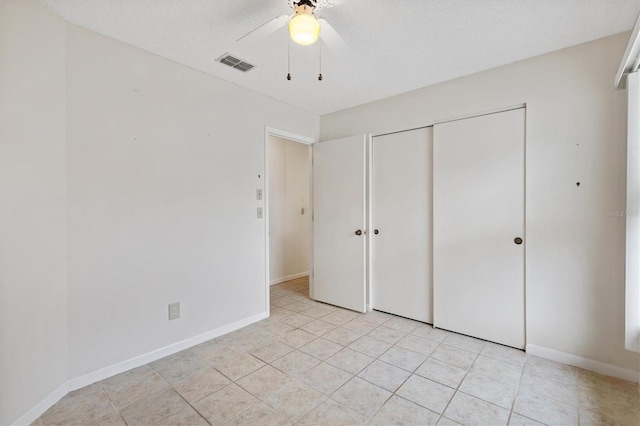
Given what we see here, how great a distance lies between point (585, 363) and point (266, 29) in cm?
332

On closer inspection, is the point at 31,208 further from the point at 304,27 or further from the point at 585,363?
the point at 585,363

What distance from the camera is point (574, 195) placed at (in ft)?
7.22

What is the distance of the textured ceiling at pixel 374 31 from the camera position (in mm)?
1761

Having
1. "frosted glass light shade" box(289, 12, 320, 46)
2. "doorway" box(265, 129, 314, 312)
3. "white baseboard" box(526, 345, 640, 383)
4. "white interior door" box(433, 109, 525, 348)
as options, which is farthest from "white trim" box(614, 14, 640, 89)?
"doorway" box(265, 129, 314, 312)

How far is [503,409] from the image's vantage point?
1745mm

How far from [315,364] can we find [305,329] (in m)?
0.67

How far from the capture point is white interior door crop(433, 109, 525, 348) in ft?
8.07

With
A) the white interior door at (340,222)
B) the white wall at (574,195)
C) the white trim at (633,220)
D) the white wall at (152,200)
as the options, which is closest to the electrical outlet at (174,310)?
the white wall at (152,200)

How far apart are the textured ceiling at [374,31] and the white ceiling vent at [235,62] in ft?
0.20

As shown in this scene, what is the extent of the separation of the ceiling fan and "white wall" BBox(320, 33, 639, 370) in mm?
1512

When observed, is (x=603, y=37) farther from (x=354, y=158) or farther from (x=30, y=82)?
(x=30, y=82)

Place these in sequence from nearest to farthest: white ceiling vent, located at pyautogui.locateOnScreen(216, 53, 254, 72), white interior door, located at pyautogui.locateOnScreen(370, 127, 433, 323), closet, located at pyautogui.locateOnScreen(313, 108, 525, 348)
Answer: white ceiling vent, located at pyautogui.locateOnScreen(216, 53, 254, 72)
closet, located at pyautogui.locateOnScreen(313, 108, 525, 348)
white interior door, located at pyautogui.locateOnScreen(370, 127, 433, 323)

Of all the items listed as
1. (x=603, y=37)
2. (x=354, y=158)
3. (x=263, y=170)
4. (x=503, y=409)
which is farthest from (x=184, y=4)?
(x=503, y=409)

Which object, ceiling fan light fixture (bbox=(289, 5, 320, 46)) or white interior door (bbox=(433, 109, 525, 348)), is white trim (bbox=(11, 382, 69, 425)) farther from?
Answer: white interior door (bbox=(433, 109, 525, 348))
